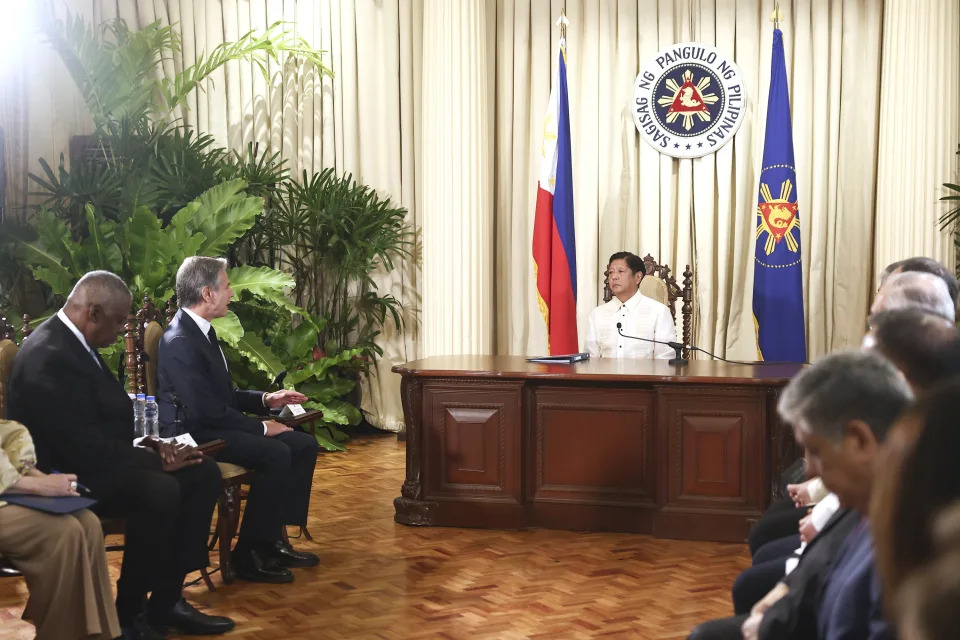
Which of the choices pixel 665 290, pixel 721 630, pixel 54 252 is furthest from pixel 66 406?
pixel 665 290

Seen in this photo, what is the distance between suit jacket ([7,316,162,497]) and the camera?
10.8ft

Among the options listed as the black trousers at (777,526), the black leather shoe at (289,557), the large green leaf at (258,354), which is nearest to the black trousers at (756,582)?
the black trousers at (777,526)

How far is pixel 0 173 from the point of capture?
23.7 feet

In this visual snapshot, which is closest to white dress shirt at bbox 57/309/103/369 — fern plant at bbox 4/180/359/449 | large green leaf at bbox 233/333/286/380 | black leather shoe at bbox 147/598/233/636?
black leather shoe at bbox 147/598/233/636

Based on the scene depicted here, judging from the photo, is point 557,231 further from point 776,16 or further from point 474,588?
point 474,588

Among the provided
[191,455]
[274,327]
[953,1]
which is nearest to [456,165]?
[274,327]

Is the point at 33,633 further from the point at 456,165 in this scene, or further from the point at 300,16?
the point at 300,16

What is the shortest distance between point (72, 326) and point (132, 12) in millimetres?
5618

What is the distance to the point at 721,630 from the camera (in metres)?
2.31

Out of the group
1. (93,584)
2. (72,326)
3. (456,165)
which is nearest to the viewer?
(93,584)

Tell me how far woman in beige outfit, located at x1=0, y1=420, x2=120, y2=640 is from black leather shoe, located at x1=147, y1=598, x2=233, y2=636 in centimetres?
44

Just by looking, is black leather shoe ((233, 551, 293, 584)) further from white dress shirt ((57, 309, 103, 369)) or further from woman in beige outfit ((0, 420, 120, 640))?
white dress shirt ((57, 309, 103, 369))

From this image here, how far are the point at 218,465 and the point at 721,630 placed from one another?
92.5 inches

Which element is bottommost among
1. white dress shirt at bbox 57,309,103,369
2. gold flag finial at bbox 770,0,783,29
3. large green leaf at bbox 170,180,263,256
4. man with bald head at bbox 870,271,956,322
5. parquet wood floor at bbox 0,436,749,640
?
parquet wood floor at bbox 0,436,749,640
